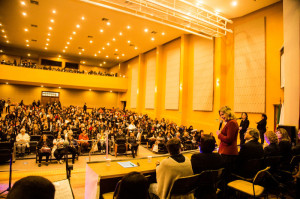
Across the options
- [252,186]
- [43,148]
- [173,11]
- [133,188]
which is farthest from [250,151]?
[173,11]

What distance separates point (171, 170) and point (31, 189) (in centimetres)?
140

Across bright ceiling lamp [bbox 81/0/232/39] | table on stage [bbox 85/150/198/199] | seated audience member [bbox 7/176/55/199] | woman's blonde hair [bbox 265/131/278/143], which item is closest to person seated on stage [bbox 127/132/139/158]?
table on stage [bbox 85/150/198/199]

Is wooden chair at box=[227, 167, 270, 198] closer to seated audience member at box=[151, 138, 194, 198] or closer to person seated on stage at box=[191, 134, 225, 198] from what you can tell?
person seated on stage at box=[191, 134, 225, 198]

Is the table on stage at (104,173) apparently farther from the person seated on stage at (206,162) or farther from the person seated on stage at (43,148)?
the person seated on stage at (43,148)

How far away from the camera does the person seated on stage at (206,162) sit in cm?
225

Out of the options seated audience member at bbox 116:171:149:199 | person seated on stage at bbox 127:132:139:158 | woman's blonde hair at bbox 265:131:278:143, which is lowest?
person seated on stage at bbox 127:132:139:158

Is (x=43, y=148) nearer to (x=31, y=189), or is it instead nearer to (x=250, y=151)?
(x=250, y=151)

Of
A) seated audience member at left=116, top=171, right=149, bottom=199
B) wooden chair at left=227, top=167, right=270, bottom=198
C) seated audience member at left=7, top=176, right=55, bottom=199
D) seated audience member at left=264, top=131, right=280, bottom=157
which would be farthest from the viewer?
seated audience member at left=264, top=131, right=280, bottom=157

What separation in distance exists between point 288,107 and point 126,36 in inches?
465

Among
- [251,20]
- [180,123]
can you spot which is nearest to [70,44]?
[180,123]

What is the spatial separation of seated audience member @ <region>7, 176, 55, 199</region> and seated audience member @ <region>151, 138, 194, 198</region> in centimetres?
130

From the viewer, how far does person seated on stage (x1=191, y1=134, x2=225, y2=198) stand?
7.38 ft

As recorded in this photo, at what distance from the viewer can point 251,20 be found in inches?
370

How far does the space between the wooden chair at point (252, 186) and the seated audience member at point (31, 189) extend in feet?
7.97
